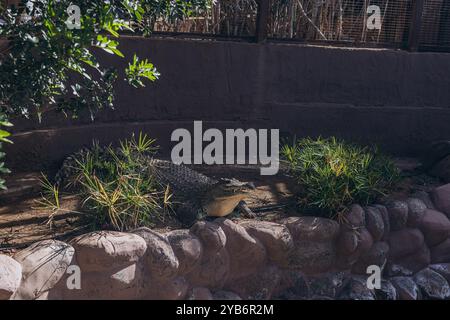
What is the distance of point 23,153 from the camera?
5.73 metres

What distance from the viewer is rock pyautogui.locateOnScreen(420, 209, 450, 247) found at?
5.76 meters

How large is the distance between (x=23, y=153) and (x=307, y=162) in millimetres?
2574

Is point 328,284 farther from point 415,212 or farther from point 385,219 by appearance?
point 415,212

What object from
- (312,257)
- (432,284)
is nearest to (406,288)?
(432,284)

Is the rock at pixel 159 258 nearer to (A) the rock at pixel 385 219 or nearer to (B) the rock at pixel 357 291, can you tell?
(B) the rock at pixel 357 291

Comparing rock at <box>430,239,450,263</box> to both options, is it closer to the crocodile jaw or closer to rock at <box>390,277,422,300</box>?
rock at <box>390,277,422,300</box>

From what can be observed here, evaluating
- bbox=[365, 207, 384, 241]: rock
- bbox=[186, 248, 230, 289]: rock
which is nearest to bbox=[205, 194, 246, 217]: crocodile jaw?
bbox=[186, 248, 230, 289]: rock

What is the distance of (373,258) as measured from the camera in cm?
541

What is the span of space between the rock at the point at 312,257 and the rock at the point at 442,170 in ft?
6.20

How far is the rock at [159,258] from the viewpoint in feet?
14.2

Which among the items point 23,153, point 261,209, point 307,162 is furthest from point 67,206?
point 307,162

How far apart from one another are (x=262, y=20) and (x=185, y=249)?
3081 mm

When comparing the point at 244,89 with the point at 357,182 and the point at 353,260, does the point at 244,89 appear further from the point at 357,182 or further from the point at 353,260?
the point at 353,260

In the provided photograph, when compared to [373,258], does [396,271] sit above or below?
below
